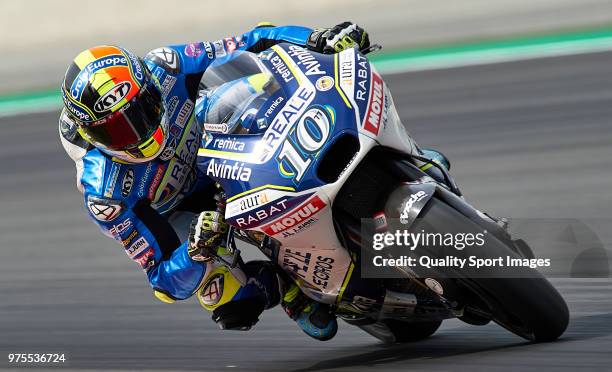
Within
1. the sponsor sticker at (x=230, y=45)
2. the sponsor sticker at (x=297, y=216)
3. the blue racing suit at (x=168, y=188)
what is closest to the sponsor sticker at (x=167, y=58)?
the blue racing suit at (x=168, y=188)

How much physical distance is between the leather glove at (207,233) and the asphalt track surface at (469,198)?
1.06m

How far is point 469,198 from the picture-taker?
7.50 meters

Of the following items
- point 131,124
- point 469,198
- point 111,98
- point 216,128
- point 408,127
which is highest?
point 216,128

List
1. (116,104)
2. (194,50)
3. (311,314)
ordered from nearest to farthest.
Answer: (116,104), (311,314), (194,50)

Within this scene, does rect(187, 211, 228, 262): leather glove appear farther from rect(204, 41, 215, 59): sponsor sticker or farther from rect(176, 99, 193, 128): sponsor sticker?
rect(204, 41, 215, 59): sponsor sticker

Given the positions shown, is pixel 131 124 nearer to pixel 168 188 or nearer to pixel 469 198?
pixel 168 188

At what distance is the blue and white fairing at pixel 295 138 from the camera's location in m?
4.07

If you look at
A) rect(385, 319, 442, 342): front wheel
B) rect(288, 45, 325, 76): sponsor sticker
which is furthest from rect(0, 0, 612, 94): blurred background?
rect(288, 45, 325, 76): sponsor sticker

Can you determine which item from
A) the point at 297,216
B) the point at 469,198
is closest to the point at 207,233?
the point at 297,216

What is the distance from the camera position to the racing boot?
204 inches

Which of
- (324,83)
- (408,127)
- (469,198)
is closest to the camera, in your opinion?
(324,83)

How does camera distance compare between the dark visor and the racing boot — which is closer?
the dark visor

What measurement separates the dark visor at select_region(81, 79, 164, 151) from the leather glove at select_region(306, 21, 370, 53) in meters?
0.81

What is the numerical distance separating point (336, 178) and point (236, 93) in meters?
0.67
